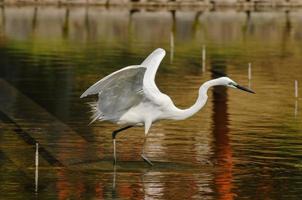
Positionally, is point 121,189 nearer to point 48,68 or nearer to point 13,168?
point 13,168

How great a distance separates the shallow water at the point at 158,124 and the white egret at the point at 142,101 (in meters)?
0.97

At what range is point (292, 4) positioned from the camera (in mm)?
102438

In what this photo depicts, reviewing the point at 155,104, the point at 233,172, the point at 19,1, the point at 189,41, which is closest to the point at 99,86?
the point at 155,104

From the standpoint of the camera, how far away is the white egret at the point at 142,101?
23.0m

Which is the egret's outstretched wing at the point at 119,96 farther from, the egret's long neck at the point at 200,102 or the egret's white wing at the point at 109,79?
the egret's long neck at the point at 200,102

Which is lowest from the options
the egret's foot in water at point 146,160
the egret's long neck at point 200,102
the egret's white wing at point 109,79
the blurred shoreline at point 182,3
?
the egret's foot in water at point 146,160

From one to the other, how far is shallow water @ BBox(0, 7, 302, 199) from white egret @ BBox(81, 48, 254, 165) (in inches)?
38.1

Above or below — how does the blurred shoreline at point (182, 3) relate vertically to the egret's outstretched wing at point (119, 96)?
above

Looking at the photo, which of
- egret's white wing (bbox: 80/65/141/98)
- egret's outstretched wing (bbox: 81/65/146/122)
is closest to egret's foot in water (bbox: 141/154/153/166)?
egret's outstretched wing (bbox: 81/65/146/122)

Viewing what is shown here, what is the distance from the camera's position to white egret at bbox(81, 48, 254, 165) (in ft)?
75.6

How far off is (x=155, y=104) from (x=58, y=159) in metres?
2.35

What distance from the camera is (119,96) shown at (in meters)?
23.4

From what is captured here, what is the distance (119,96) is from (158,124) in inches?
288

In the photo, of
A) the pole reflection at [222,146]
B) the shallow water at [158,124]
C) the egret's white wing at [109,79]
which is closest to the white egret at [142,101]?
the egret's white wing at [109,79]
